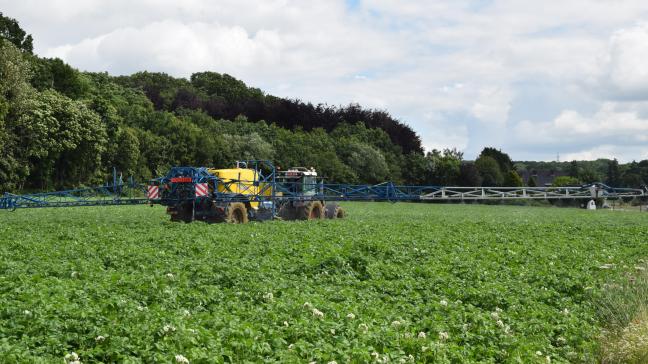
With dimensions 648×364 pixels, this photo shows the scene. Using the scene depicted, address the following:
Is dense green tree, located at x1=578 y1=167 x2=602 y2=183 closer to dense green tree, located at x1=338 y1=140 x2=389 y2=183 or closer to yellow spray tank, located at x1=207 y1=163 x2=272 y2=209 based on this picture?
dense green tree, located at x1=338 y1=140 x2=389 y2=183

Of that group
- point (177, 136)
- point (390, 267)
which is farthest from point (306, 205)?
point (177, 136)

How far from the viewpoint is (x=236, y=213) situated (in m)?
29.3

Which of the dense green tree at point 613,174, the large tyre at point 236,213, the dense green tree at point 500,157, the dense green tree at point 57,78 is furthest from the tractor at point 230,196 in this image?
the dense green tree at point 613,174

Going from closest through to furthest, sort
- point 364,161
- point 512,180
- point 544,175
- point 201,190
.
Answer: point 201,190, point 364,161, point 512,180, point 544,175

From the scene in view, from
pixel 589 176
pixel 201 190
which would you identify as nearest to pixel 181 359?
pixel 201 190

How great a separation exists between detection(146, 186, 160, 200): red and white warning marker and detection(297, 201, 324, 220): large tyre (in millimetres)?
7771

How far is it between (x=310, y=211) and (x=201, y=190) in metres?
7.90

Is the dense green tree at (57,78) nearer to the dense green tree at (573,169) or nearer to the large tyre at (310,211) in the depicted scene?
the large tyre at (310,211)

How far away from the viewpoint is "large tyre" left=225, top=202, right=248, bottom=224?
28141mm

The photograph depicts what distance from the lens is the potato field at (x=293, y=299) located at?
8.61 metres

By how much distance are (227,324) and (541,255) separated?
11.9 metres

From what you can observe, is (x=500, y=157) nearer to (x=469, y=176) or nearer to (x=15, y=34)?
(x=469, y=176)

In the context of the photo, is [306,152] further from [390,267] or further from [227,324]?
[227,324]

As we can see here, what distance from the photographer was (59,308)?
956 cm
